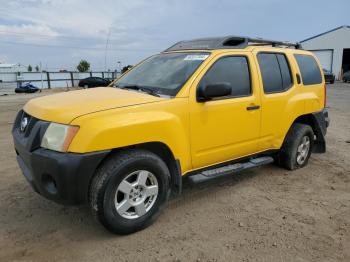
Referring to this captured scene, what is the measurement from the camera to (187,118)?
3.78 m

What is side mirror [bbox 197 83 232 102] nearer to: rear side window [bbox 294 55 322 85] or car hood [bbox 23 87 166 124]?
car hood [bbox 23 87 166 124]

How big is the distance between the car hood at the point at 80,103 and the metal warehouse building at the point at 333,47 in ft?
132

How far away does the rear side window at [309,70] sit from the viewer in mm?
5468

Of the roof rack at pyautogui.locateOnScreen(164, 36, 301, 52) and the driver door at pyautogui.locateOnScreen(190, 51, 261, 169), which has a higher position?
the roof rack at pyautogui.locateOnScreen(164, 36, 301, 52)

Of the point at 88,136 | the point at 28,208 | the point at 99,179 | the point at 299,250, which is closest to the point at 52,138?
the point at 88,136

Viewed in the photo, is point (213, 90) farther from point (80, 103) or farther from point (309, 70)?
point (309, 70)

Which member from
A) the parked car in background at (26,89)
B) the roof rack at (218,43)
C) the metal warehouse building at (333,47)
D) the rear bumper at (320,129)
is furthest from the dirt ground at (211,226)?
the metal warehouse building at (333,47)

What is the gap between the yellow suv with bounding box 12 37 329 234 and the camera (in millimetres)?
Result: 3158

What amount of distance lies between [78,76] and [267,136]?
3325 centimetres

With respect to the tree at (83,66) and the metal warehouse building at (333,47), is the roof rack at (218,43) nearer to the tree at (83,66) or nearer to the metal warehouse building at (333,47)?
the metal warehouse building at (333,47)

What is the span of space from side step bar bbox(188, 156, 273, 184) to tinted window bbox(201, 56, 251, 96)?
0.90 meters

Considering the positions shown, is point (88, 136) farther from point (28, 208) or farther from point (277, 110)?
point (277, 110)

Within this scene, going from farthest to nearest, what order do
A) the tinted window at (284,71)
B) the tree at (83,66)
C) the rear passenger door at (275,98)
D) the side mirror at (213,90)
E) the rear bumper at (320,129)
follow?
the tree at (83,66)
the rear bumper at (320,129)
the tinted window at (284,71)
the rear passenger door at (275,98)
the side mirror at (213,90)

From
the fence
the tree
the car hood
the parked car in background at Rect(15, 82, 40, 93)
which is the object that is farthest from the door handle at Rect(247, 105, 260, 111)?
the tree
